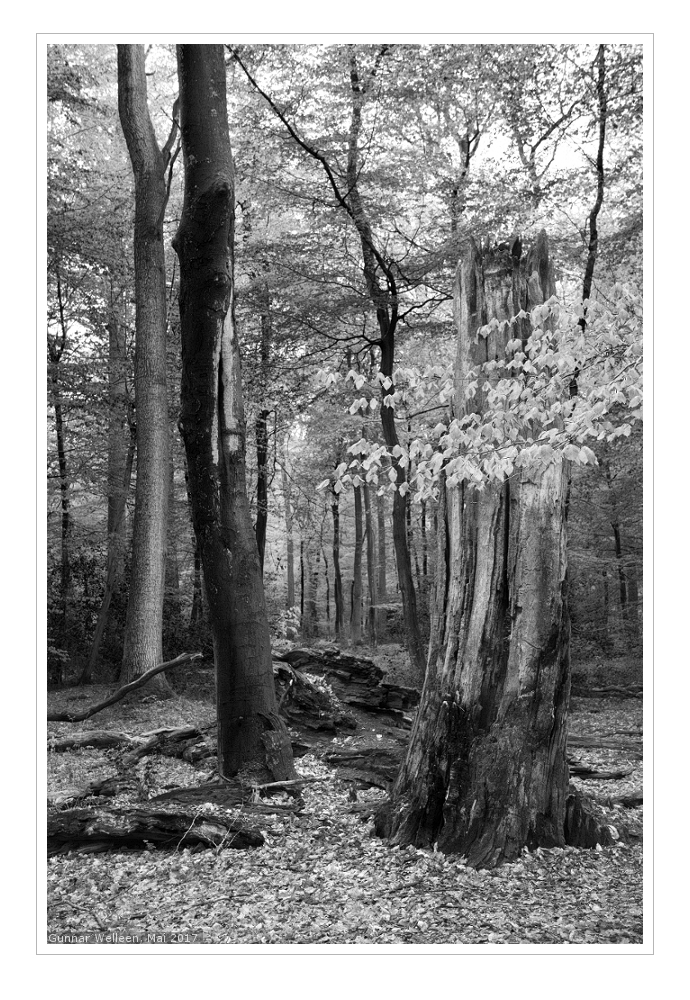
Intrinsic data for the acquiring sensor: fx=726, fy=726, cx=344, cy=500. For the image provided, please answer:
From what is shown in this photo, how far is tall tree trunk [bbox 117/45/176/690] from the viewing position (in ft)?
23.8

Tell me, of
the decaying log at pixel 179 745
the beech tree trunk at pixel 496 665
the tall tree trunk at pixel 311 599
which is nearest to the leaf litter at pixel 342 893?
the beech tree trunk at pixel 496 665

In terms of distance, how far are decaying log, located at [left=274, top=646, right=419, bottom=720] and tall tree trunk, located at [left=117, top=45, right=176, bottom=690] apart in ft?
5.09

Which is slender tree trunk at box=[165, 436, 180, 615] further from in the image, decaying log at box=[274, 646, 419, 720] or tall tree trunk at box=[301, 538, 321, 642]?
tall tree trunk at box=[301, 538, 321, 642]

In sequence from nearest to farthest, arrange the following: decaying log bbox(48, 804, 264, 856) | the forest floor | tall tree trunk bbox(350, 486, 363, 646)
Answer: the forest floor → decaying log bbox(48, 804, 264, 856) → tall tree trunk bbox(350, 486, 363, 646)

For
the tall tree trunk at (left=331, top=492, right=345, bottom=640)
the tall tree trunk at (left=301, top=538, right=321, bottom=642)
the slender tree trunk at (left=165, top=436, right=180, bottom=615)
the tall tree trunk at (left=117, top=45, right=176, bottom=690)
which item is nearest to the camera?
the tall tree trunk at (left=117, top=45, right=176, bottom=690)

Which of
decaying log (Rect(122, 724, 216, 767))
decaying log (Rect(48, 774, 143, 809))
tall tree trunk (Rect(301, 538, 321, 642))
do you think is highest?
decaying log (Rect(48, 774, 143, 809))

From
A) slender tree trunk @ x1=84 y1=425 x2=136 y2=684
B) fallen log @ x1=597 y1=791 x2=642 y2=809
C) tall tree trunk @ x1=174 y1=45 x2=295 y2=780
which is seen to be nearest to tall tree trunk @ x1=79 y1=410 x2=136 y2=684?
slender tree trunk @ x1=84 y1=425 x2=136 y2=684

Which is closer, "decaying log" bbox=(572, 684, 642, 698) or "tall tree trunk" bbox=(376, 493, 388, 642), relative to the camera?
"decaying log" bbox=(572, 684, 642, 698)

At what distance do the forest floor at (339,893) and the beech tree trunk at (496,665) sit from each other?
13 cm

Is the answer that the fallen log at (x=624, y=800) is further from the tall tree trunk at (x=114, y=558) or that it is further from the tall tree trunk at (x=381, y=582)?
the tall tree trunk at (x=381, y=582)

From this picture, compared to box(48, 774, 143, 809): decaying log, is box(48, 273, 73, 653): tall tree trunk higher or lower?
higher

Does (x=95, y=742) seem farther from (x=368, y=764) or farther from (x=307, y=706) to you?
(x=368, y=764)

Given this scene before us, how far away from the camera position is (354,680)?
6.62m
